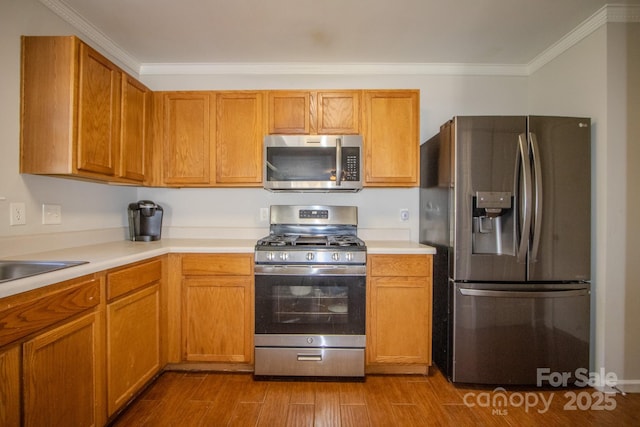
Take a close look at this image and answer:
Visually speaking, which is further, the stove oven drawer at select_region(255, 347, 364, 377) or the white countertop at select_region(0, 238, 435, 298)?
the stove oven drawer at select_region(255, 347, 364, 377)

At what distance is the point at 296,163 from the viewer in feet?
7.18

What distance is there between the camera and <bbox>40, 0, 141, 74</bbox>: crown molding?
1.80m

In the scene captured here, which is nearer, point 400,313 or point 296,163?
point 400,313

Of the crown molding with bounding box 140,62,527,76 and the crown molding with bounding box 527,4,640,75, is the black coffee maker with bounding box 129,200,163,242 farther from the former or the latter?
the crown molding with bounding box 527,4,640,75

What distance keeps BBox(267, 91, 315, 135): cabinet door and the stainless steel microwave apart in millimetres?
124

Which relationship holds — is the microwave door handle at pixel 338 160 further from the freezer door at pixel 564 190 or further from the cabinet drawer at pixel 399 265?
the freezer door at pixel 564 190

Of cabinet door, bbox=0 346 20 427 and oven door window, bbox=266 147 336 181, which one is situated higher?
oven door window, bbox=266 147 336 181

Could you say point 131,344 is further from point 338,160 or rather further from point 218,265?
point 338,160

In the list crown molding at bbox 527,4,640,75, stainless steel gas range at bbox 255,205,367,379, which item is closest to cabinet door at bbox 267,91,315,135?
stainless steel gas range at bbox 255,205,367,379

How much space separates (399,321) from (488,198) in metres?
1.02

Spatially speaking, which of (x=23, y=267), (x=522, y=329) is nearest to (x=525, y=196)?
(x=522, y=329)

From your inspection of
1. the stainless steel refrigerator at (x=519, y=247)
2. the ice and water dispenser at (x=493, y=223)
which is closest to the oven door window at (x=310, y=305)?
the stainless steel refrigerator at (x=519, y=247)

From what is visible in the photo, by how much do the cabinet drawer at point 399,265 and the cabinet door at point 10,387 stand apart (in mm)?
1750

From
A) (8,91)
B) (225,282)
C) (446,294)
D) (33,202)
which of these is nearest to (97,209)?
(33,202)
